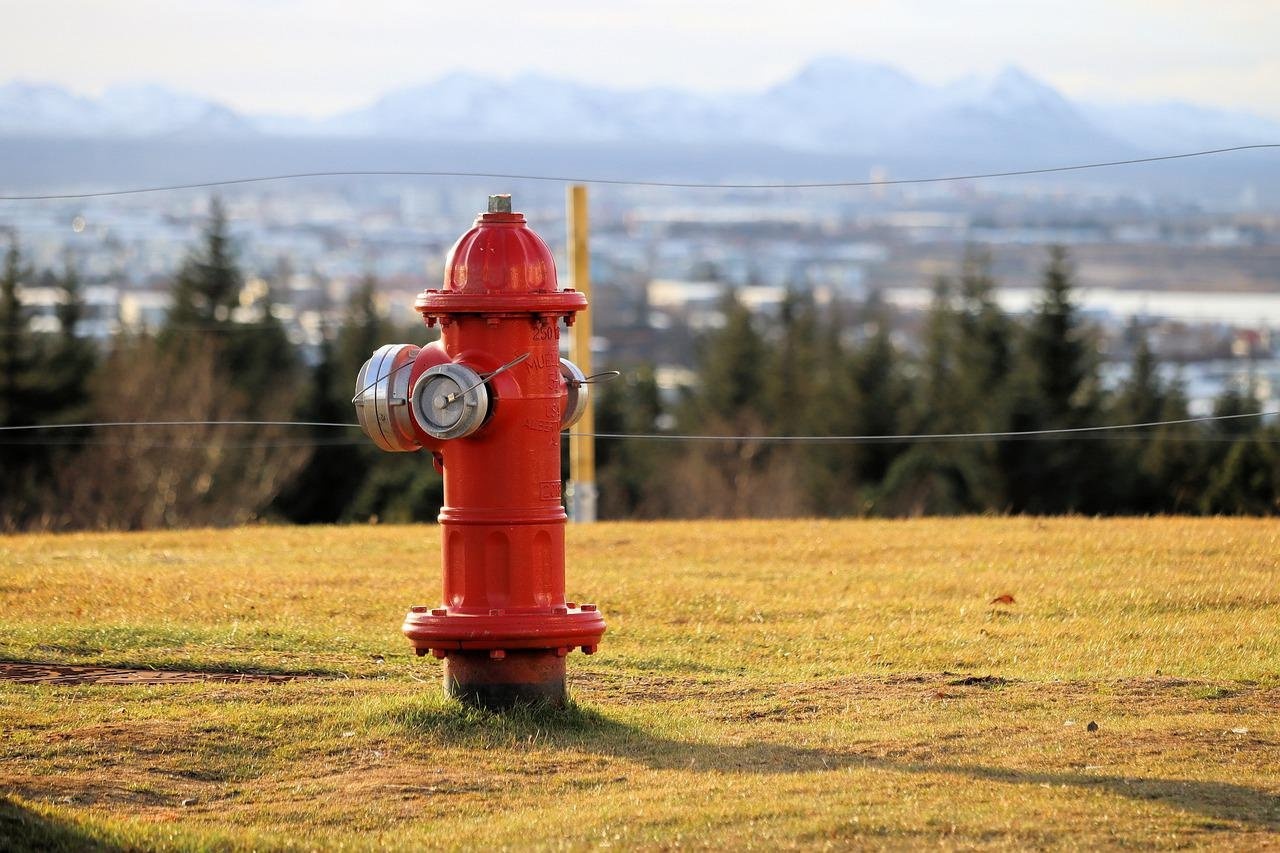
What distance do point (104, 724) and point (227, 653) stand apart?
2.38m

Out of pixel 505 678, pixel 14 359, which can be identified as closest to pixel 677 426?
pixel 14 359

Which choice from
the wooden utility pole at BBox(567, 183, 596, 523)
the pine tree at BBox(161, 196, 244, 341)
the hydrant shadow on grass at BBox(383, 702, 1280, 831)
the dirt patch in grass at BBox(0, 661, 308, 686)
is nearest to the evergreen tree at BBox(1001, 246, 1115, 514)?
the pine tree at BBox(161, 196, 244, 341)

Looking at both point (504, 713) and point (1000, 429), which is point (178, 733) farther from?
point (1000, 429)

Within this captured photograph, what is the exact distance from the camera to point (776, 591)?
1349 centimetres

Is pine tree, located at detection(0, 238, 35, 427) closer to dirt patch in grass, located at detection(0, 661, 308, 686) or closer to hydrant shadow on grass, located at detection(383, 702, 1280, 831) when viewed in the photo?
dirt patch in grass, located at detection(0, 661, 308, 686)

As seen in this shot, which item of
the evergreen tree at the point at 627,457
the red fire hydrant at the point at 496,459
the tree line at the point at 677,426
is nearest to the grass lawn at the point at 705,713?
the red fire hydrant at the point at 496,459

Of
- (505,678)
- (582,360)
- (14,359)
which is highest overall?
(14,359)

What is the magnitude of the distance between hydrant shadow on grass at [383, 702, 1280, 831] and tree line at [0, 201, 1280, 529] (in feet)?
104

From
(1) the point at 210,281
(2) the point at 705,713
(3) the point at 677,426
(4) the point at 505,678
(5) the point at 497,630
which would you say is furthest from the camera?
(3) the point at 677,426

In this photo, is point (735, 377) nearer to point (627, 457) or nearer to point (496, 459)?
point (627, 457)

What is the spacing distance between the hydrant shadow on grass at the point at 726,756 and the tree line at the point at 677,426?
3180 centimetres

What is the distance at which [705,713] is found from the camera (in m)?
9.08

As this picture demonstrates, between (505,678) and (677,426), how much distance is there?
61.3 meters

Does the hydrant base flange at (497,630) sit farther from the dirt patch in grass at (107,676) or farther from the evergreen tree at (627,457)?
the evergreen tree at (627,457)
